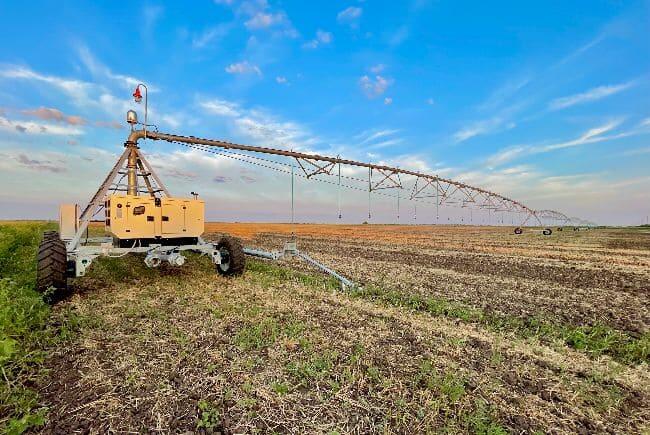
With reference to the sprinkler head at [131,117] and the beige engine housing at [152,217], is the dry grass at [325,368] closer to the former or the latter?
the beige engine housing at [152,217]

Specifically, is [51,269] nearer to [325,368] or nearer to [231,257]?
[231,257]

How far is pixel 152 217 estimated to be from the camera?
9422 millimetres

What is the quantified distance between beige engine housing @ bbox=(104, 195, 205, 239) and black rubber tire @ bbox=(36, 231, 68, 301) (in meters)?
1.27

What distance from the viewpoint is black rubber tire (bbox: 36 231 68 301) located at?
7.74 meters

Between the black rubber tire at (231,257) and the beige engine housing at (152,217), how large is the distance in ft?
3.14

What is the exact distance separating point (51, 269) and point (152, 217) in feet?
8.24

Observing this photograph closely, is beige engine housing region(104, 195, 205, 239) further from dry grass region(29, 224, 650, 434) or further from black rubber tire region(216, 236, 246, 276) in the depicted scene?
dry grass region(29, 224, 650, 434)

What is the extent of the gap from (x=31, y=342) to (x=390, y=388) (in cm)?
570

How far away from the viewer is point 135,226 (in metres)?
9.12

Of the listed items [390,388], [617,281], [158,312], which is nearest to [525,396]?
[390,388]

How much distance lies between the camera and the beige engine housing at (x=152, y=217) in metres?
8.98

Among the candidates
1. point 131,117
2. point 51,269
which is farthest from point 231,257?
point 131,117

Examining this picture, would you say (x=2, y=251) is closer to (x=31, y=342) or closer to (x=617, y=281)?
(x=31, y=342)

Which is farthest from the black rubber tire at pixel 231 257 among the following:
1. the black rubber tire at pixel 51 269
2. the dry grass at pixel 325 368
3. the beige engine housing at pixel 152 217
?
the black rubber tire at pixel 51 269
